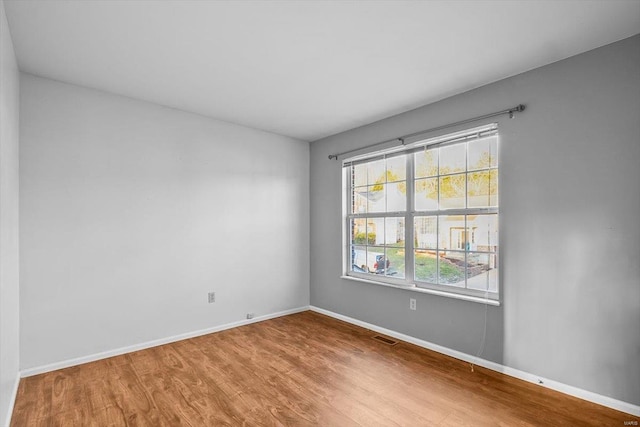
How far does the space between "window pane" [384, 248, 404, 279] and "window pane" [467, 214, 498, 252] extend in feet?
2.71

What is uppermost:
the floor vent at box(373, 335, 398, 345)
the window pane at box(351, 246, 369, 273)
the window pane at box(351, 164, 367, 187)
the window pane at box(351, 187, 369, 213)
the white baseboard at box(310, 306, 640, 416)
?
the window pane at box(351, 164, 367, 187)

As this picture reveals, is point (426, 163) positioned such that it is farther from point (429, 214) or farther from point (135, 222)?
point (135, 222)

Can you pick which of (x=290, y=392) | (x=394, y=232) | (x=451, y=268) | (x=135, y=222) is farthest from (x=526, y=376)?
(x=135, y=222)

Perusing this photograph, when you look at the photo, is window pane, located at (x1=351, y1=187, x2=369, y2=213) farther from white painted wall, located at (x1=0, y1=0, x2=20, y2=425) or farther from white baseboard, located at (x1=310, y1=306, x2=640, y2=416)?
white painted wall, located at (x1=0, y1=0, x2=20, y2=425)

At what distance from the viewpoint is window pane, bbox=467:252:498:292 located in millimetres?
2938

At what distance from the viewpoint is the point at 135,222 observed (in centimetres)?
330

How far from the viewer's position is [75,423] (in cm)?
211

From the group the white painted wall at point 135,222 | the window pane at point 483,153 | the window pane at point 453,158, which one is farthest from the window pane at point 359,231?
the window pane at point 483,153


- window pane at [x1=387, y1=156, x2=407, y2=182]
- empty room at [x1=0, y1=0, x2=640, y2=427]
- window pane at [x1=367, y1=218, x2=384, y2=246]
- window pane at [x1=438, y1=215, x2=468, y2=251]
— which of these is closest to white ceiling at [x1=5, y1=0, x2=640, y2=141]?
empty room at [x1=0, y1=0, x2=640, y2=427]

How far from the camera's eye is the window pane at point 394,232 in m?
3.75

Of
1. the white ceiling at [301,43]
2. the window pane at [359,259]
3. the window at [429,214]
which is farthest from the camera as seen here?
the window pane at [359,259]

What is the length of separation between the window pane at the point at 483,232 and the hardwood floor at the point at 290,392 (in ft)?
3.59

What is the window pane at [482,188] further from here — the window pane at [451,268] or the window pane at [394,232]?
the window pane at [394,232]

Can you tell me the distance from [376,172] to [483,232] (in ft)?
4.98
